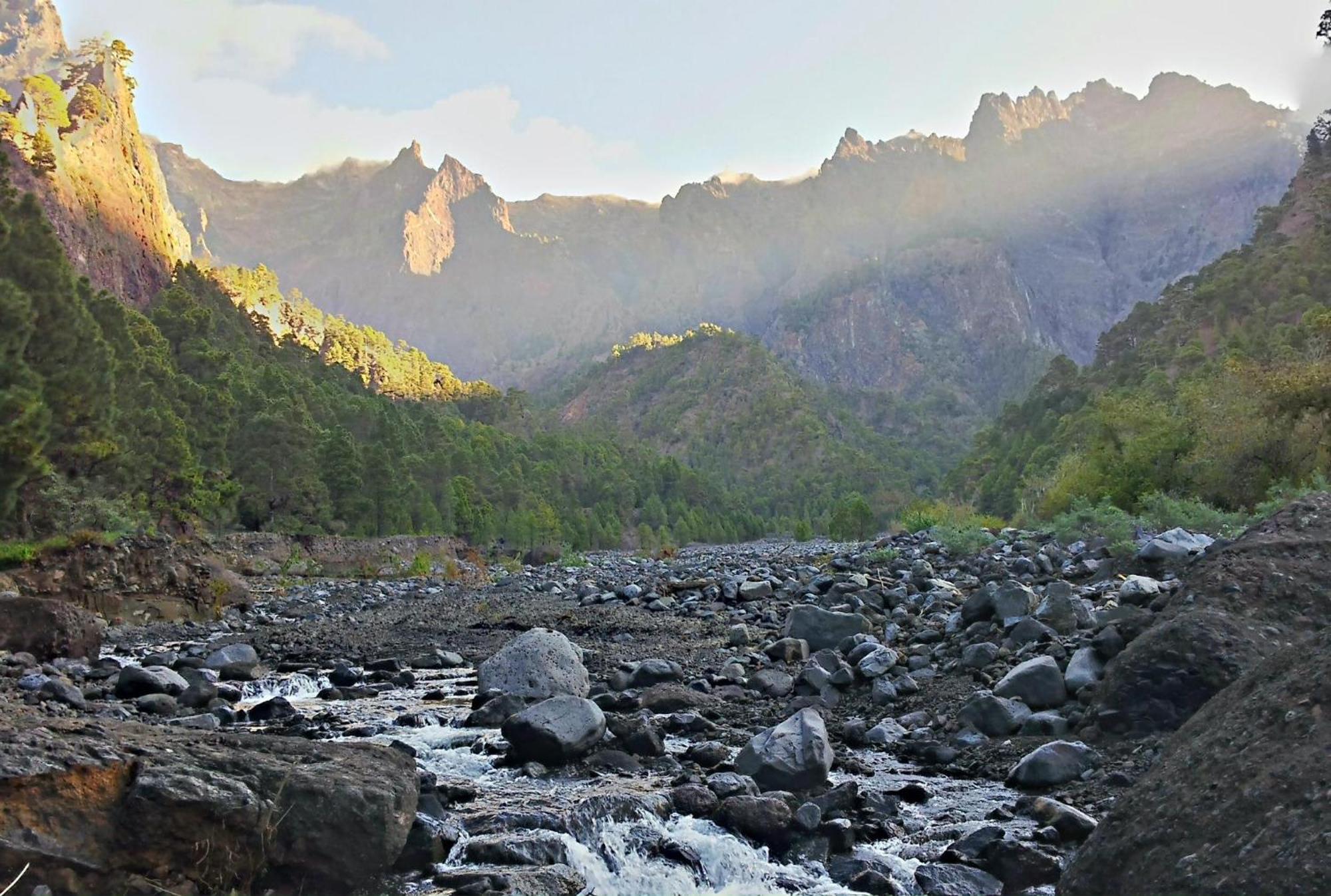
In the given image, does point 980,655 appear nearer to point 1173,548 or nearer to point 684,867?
point 1173,548

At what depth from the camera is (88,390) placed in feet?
90.4

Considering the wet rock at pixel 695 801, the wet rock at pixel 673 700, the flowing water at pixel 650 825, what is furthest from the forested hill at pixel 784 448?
the wet rock at pixel 695 801

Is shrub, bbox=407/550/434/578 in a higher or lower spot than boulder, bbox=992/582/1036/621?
lower

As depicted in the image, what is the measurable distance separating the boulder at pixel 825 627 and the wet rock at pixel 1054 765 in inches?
224

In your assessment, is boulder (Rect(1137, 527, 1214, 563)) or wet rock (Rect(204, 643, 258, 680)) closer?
boulder (Rect(1137, 527, 1214, 563))

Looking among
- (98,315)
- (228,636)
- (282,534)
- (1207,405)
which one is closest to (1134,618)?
(228,636)

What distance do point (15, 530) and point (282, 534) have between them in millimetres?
19429

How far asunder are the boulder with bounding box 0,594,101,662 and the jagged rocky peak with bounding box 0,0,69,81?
584 ft

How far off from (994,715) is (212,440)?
156 feet

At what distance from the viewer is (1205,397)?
2667 centimetres

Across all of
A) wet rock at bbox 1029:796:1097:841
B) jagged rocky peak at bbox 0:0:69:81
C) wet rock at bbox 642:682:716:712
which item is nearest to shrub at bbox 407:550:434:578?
wet rock at bbox 642:682:716:712

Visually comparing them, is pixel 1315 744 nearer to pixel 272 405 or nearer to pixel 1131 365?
pixel 272 405

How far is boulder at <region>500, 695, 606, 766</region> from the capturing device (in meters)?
Answer: 8.17

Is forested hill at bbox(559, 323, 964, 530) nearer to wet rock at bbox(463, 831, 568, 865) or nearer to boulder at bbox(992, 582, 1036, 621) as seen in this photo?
boulder at bbox(992, 582, 1036, 621)
